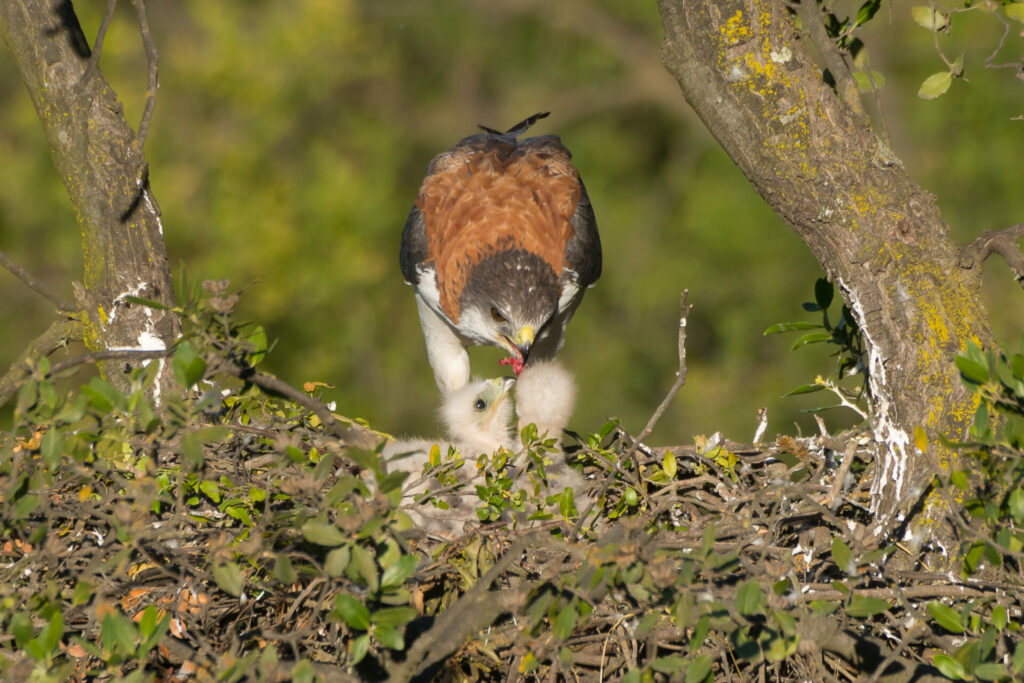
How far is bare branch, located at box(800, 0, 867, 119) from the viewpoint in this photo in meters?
2.89

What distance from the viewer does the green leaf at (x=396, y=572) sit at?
1946 millimetres

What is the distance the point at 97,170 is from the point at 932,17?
2768 millimetres

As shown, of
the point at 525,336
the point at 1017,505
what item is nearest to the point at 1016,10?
the point at 1017,505

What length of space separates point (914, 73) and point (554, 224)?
8465 millimetres

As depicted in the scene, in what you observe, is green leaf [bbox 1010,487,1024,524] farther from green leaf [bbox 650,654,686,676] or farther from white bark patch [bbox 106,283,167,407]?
white bark patch [bbox 106,283,167,407]

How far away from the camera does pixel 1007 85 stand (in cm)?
1112

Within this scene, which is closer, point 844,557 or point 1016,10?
point 844,557

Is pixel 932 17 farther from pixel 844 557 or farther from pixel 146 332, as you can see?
pixel 146 332

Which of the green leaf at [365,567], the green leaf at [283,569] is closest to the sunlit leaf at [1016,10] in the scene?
the green leaf at [365,567]

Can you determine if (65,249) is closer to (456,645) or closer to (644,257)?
(644,257)

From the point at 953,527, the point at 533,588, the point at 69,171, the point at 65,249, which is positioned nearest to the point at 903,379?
the point at 953,527

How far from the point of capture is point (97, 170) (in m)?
3.63

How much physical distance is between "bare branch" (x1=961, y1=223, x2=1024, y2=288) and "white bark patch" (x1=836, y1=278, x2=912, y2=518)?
0.32 meters

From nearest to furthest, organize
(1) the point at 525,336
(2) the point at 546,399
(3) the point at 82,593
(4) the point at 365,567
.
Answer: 1. (4) the point at 365,567
2. (3) the point at 82,593
3. (2) the point at 546,399
4. (1) the point at 525,336
